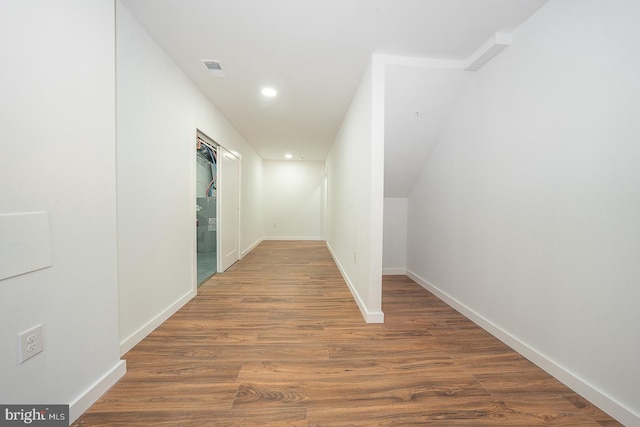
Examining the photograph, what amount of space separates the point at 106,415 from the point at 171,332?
735 mm

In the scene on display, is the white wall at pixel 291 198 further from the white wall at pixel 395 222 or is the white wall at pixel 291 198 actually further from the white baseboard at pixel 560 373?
the white baseboard at pixel 560 373

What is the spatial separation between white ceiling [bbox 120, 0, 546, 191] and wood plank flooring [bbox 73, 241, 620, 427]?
2102 millimetres

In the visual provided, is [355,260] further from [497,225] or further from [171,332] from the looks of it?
[171,332]

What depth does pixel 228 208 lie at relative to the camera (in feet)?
11.9

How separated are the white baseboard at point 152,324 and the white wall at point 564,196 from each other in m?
2.86

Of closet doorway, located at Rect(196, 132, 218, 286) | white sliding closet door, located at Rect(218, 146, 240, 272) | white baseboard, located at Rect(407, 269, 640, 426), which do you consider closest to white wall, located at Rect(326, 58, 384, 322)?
white baseboard, located at Rect(407, 269, 640, 426)

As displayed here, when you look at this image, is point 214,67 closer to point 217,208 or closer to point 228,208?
point 217,208

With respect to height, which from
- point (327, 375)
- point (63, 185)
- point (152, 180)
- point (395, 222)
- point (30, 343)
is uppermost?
point (152, 180)

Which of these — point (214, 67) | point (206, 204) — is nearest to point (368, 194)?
point (214, 67)

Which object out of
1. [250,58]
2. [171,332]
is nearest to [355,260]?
[171,332]

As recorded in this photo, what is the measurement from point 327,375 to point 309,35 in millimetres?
2456

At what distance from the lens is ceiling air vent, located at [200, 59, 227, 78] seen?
6.67 feet

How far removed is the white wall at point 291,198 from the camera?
6.63m

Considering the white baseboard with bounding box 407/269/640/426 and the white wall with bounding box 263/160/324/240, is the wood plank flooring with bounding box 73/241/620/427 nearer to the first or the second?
the white baseboard with bounding box 407/269/640/426
